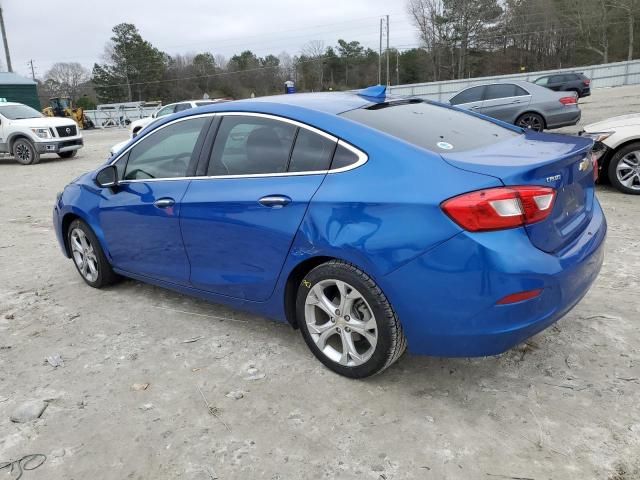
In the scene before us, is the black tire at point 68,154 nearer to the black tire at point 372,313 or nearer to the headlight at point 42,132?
the headlight at point 42,132

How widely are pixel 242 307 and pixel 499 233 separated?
175cm

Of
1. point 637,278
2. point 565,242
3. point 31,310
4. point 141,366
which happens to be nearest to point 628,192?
point 637,278

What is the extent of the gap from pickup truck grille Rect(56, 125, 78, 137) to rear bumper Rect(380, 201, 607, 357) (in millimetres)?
15809

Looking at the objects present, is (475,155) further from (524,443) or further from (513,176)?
(524,443)

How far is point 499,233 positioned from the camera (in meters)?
2.34

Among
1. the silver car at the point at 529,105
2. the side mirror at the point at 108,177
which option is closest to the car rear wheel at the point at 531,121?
the silver car at the point at 529,105

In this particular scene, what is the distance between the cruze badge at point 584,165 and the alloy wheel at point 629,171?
4.51 metres

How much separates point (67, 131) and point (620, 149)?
15046mm

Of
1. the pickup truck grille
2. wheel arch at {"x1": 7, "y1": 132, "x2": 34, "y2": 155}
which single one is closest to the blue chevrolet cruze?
wheel arch at {"x1": 7, "y1": 132, "x2": 34, "y2": 155}

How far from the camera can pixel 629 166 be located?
6797 millimetres

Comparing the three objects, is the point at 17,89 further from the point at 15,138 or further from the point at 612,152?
the point at 612,152

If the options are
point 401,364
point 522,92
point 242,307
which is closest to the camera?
point 401,364

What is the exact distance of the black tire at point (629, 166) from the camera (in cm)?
666

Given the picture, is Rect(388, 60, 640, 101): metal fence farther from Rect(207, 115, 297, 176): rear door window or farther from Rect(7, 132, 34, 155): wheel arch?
Rect(207, 115, 297, 176): rear door window
